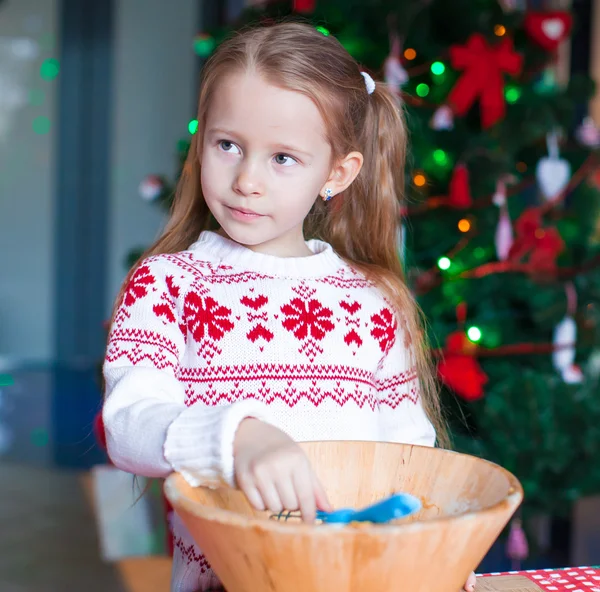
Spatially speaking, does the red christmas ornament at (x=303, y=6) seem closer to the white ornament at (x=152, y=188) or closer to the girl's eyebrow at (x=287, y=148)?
the white ornament at (x=152, y=188)

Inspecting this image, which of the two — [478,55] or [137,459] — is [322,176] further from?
[478,55]

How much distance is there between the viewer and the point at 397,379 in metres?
1.15

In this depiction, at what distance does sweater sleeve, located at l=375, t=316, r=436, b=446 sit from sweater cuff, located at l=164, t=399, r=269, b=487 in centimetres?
42

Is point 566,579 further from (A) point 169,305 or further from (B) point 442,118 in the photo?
(B) point 442,118

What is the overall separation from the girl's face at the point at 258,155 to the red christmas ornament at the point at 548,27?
4.55 ft

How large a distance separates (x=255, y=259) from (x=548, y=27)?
1.44 m

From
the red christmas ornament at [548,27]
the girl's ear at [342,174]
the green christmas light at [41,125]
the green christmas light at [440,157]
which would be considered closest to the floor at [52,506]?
the girl's ear at [342,174]

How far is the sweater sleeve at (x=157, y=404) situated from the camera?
28.6 inches

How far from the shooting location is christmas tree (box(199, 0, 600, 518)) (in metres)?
2.18

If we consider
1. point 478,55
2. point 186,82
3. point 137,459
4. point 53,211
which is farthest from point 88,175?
point 137,459

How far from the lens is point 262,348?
104 centimetres

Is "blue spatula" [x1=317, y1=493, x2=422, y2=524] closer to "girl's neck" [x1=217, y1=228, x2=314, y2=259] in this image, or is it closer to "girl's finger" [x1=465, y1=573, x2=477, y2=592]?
"girl's finger" [x1=465, y1=573, x2=477, y2=592]

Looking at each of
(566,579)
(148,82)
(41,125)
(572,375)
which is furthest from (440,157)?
(41,125)

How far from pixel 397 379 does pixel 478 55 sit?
126 cm
